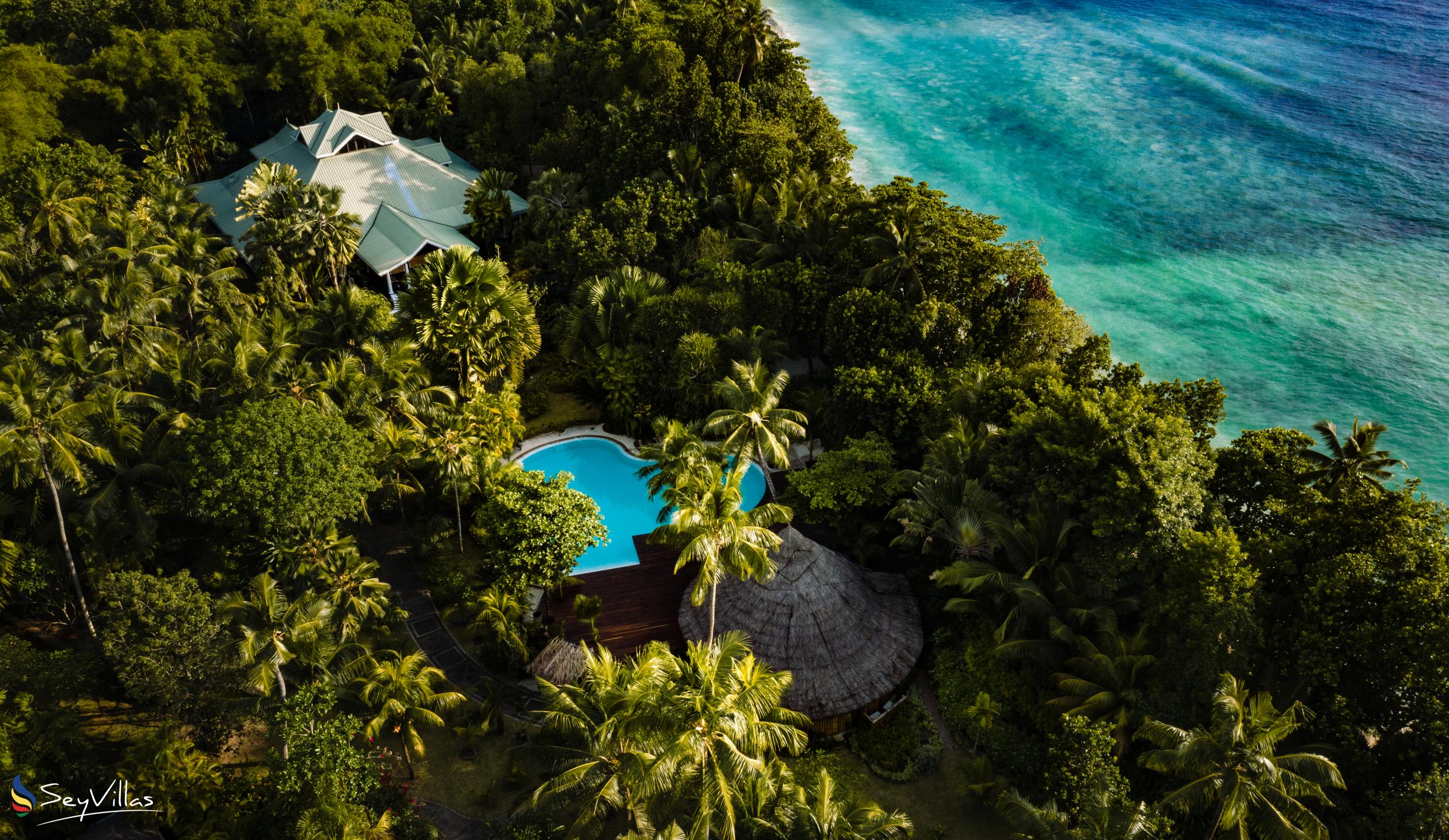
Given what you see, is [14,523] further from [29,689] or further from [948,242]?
Result: [948,242]

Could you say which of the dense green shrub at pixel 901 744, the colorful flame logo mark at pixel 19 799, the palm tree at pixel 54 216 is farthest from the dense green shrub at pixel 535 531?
the palm tree at pixel 54 216

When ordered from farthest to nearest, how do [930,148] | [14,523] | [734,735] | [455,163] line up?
[930,148], [455,163], [14,523], [734,735]

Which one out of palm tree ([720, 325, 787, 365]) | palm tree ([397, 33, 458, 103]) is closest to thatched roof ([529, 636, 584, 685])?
palm tree ([720, 325, 787, 365])

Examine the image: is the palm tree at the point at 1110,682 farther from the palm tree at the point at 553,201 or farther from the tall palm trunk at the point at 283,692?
the palm tree at the point at 553,201

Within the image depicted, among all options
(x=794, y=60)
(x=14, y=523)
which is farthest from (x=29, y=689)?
(x=794, y=60)

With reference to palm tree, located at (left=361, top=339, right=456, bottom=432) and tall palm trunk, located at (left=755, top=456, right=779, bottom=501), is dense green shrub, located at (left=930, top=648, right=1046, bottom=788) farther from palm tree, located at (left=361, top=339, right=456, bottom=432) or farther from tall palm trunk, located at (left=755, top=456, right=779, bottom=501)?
palm tree, located at (left=361, top=339, right=456, bottom=432)
